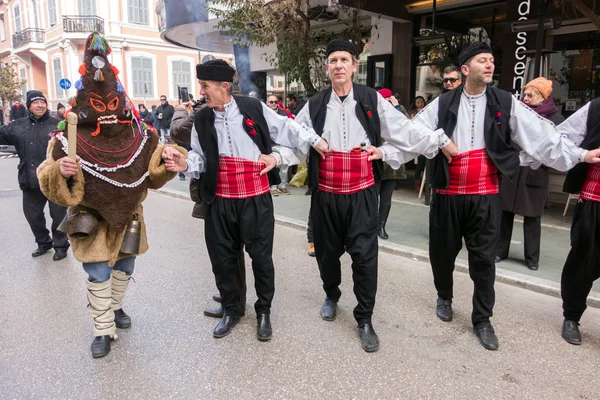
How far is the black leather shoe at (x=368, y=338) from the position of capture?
10.1 ft

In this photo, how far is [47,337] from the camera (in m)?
3.34

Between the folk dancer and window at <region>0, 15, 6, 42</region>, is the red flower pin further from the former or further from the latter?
window at <region>0, 15, 6, 42</region>

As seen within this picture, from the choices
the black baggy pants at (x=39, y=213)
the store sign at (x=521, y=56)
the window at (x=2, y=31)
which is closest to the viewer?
the black baggy pants at (x=39, y=213)

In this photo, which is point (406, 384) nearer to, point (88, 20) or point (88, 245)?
point (88, 245)

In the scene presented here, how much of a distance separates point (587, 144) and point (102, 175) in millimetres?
3231

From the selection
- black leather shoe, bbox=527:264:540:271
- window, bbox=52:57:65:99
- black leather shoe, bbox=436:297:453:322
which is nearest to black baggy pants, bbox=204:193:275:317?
black leather shoe, bbox=436:297:453:322

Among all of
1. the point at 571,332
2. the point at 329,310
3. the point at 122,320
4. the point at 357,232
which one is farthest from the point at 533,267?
the point at 122,320

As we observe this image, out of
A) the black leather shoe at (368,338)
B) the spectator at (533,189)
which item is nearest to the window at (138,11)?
the spectator at (533,189)

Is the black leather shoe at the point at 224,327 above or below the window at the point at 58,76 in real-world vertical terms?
below

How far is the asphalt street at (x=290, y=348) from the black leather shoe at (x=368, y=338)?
0.18 ft

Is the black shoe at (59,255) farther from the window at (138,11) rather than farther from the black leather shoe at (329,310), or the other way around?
the window at (138,11)

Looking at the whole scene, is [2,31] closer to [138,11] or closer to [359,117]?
[138,11]

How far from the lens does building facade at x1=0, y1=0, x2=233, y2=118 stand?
25906 millimetres

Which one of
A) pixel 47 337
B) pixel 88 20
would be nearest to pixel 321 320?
pixel 47 337
